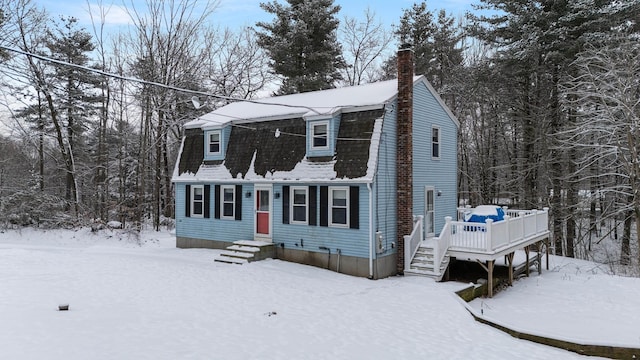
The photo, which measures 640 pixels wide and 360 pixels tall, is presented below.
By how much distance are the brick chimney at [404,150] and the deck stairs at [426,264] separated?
436 millimetres

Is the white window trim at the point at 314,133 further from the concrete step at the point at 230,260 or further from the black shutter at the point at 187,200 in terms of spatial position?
the black shutter at the point at 187,200

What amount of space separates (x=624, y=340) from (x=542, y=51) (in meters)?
15.7

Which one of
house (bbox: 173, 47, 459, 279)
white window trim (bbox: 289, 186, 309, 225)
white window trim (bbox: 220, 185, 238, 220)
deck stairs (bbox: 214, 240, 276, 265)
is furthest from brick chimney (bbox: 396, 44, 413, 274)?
white window trim (bbox: 220, 185, 238, 220)

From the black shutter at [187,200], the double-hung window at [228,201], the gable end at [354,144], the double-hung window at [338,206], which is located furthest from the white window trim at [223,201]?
the gable end at [354,144]

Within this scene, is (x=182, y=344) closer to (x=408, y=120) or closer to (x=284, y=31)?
(x=408, y=120)

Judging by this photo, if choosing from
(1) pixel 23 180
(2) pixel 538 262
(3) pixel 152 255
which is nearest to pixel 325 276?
(3) pixel 152 255

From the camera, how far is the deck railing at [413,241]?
14.2 metres

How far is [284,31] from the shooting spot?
29.9 meters

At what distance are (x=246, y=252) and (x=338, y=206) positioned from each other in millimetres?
3696

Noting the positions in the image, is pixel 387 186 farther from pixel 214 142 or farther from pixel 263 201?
pixel 214 142

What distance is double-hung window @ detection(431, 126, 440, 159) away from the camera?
16547mm

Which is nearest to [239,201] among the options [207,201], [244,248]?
[207,201]

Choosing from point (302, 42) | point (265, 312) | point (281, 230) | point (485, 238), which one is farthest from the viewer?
point (302, 42)

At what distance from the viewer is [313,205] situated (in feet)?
48.7
